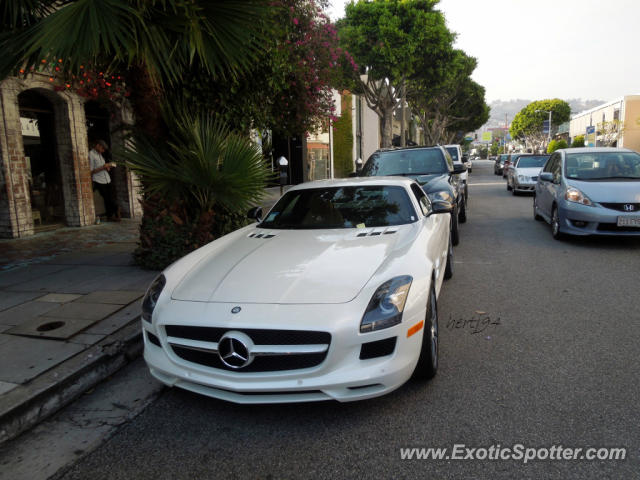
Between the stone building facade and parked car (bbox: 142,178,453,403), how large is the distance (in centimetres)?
758

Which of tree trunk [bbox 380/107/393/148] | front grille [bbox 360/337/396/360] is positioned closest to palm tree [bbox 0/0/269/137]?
front grille [bbox 360/337/396/360]

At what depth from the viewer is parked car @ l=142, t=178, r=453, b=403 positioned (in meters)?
2.57

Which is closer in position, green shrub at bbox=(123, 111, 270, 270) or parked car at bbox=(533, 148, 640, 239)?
green shrub at bbox=(123, 111, 270, 270)

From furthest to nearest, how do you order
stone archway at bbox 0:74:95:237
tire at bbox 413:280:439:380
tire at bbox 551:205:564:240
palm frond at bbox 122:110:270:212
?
stone archway at bbox 0:74:95:237 < tire at bbox 551:205:564:240 < palm frond at bbox 122:110:270:212 < tire at bbox 413:280:439:380

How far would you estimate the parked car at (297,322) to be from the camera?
257 centimetres

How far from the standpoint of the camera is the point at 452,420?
2.76 meters

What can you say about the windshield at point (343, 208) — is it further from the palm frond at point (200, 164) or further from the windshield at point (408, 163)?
the windshield at point (408, 163)

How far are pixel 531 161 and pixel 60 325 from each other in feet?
Result: 54.9

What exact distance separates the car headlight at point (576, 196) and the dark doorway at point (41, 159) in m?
10.2

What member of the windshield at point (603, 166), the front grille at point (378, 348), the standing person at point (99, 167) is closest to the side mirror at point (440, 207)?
the front grille at point (378, 348)

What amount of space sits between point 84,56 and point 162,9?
121 centimetres

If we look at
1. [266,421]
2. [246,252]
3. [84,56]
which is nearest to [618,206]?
[246,252]

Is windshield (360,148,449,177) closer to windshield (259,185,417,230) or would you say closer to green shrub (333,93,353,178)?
windshield (259,185,417,230)

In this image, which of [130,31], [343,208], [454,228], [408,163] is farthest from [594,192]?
[130,31]
